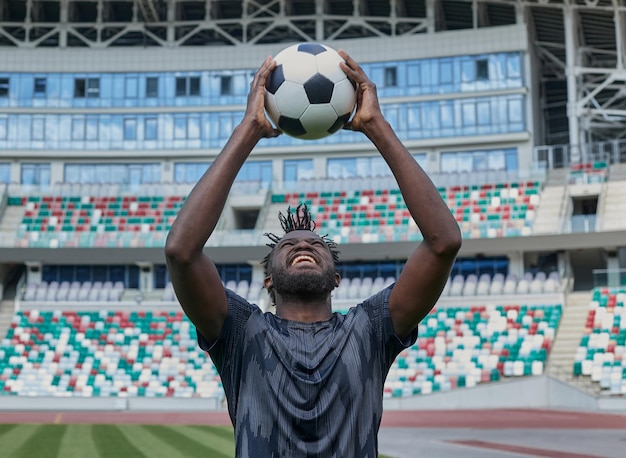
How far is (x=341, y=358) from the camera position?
405cm

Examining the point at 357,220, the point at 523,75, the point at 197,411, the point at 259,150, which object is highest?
the point at 523,75

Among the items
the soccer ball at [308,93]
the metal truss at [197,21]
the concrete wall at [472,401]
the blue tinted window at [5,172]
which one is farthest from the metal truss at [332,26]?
the soccer ball at [308,93]

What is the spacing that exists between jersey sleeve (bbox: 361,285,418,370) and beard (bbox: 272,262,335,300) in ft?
0.70

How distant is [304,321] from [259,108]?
95cm

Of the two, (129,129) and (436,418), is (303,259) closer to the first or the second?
(436,418)

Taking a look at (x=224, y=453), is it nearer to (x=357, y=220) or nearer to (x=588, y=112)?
(x=357, y=220)

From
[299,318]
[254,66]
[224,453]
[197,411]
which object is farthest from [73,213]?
[299,318]

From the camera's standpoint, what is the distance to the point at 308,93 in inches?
201

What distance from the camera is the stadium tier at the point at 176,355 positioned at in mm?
32625

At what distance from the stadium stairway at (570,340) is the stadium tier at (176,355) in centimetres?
37

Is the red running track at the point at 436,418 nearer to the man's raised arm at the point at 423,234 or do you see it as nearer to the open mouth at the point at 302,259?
the man's raised arm at the point at 423,234

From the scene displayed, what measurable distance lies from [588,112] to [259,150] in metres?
15.9

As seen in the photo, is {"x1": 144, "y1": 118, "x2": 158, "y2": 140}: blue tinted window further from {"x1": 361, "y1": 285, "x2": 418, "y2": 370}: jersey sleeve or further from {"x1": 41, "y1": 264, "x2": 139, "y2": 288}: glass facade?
{"x1": 361, "y1": 285, "x2": 418, "y2": 370}: jersey sleeve

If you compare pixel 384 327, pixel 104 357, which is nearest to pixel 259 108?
pixel 384 327
